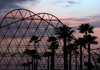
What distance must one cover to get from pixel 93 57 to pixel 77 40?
583 centimetres

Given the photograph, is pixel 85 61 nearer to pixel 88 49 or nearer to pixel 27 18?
pixel 88 49

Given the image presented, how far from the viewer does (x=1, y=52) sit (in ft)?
164

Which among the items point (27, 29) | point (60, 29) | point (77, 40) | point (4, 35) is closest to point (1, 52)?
point (4, 35)

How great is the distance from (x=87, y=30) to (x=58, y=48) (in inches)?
329

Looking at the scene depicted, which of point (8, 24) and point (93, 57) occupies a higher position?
point (8, 24)

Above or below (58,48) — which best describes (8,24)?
above

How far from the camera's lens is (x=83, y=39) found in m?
54.7

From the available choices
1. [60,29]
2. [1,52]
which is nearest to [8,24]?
[1,52]

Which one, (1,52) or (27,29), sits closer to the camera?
(1,52)

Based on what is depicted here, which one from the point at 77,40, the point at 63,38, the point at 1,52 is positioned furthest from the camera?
the point at 77,40

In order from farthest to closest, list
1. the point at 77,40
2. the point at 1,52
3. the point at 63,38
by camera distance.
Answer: the point at 77,40 < the point at 63,38 < the point at 1,52

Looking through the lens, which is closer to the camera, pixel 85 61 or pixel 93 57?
pixel 93 57

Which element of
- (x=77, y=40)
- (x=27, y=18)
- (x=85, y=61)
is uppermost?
(x=27, y=18)

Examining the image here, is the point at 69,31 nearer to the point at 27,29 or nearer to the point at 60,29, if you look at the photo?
the point at 60,29
